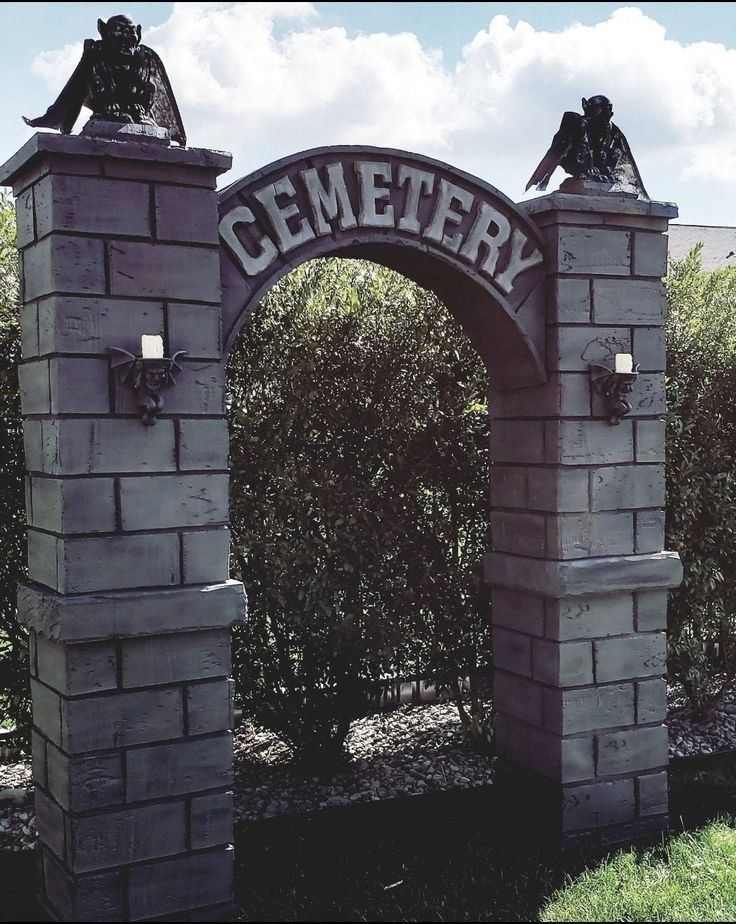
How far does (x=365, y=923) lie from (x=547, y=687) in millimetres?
1846

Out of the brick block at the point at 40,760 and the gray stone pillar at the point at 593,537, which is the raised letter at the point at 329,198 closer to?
the gray stone pillar at the point at 593,537

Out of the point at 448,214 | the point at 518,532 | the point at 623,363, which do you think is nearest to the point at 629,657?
the point at 518,532

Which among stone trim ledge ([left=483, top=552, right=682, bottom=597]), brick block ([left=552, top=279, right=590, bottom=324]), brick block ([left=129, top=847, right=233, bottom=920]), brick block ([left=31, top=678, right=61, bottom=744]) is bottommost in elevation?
brick block ([left=129, top=847, right=233, bottom=920])

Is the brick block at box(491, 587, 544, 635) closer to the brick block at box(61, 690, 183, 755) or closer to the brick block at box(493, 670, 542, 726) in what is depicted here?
the brick block at box(493, 670, 542, 726)

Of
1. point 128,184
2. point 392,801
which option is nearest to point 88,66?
point 128,184

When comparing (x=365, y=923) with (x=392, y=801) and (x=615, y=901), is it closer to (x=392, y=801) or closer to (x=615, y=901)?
(x=615, y=901)

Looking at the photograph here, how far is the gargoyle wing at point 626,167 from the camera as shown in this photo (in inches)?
251

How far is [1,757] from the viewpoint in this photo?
766 centimetres

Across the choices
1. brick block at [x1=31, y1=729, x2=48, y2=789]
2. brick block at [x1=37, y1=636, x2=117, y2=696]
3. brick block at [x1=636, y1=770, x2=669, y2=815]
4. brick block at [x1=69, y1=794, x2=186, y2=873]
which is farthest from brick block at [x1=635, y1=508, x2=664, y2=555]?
brick block at [x1=31, y1=729, x2=48, y2=789]

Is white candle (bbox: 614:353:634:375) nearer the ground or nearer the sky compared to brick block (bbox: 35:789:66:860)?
nearer the sky

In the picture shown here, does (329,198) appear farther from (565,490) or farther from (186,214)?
(565,490)

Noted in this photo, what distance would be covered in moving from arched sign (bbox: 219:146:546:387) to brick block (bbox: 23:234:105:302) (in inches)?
27.6

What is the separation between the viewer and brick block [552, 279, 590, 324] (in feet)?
20.0

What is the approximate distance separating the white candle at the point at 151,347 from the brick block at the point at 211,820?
2.33m
